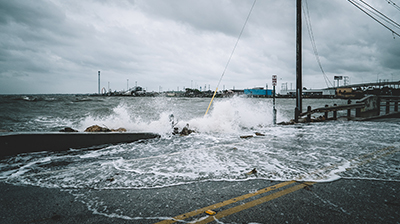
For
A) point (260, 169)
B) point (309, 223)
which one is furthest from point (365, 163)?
point (309, 223)

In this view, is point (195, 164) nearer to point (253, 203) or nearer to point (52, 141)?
point (253, 203)

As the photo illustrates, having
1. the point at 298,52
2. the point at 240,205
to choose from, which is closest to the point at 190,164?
the point at 240,205

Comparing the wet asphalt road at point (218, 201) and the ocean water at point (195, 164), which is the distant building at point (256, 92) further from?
the wet asphalt road at point (218, 201)

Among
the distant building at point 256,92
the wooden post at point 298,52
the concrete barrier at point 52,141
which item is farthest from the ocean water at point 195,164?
the distant building at point 256,92

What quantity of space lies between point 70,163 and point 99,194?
241 centimetres

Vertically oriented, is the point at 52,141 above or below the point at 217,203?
above

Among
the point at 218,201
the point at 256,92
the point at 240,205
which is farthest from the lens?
the point at 256,92

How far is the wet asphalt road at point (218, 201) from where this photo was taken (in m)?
2.54

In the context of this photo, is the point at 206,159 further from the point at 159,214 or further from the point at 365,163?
the point at 365,163

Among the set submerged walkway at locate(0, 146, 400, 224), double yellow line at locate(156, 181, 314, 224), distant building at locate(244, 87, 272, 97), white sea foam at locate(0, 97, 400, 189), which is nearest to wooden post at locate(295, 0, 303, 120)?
white sea foam at locate(0, 97, 400, 189)

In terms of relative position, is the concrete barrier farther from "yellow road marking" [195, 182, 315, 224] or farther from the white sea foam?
"yellow road marking" [195, 182, 315, 224]

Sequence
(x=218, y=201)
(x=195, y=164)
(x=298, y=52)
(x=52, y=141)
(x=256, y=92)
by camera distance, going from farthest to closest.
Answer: (x=256, y=92), (x=298, y=52), (x=52, y=141), (x=195, y=164), (x=218, y=201)

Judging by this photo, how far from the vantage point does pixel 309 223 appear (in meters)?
2.40

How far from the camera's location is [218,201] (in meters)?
2.98
